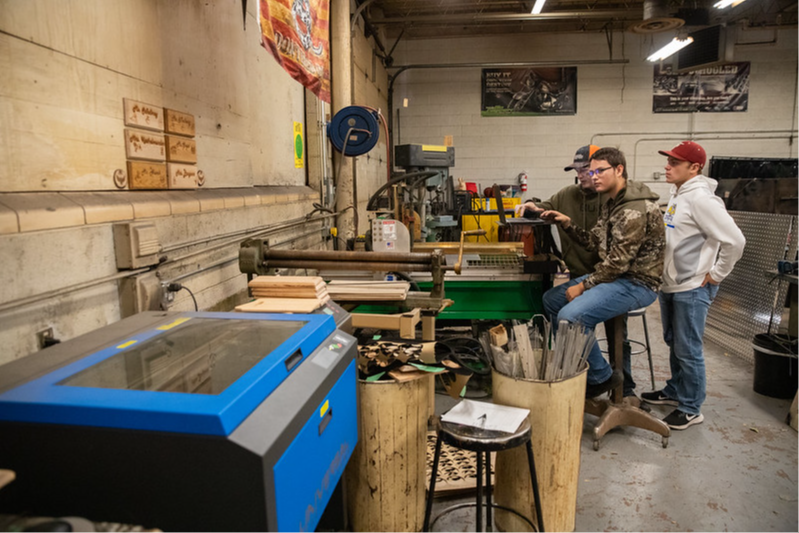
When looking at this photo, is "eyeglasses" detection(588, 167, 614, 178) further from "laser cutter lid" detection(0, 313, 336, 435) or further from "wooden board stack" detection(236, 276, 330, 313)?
"laser cutter lid" detection(0, 313, 336, 435)

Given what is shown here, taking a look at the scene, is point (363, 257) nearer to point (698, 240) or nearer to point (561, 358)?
point (561, 358)

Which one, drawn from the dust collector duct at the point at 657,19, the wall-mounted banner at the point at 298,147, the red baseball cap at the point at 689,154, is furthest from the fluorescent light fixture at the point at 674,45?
the wall-mounted banner at the point at 298,147

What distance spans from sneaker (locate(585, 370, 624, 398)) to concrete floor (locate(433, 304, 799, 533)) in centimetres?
21

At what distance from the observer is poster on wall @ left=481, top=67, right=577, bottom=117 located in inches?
300

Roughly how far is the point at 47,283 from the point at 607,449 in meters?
2.36

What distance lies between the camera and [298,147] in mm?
3598

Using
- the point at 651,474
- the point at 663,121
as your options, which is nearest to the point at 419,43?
the point at 663,121

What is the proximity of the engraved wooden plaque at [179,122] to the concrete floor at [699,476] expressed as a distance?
5.83 ft

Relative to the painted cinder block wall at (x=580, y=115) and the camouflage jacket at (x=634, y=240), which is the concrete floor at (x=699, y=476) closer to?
the camouflage jacket at (x=634, y=240)

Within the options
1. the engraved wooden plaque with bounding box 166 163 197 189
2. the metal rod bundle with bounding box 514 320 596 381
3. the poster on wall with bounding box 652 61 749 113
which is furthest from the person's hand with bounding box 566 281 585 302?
the poster on wall with bounding box 652 61 749 113

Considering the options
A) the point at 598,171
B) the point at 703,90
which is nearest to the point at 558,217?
the point at 598,171

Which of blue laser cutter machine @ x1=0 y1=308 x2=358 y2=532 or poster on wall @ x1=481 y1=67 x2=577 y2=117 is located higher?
poster on wall @ x1=481 y1=67 x2=577 y2=117

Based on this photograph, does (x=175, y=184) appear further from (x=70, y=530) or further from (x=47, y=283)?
(x=70, y=530)

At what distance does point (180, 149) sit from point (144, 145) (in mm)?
224
